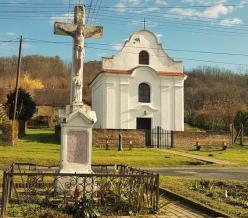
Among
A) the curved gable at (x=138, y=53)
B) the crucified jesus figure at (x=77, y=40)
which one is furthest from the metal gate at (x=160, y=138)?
the crucified jesus figure at (x=77, y=40)

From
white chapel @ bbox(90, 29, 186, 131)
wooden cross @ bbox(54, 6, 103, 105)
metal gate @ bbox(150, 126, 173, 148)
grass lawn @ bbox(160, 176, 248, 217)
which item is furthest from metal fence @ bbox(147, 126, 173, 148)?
wooden cross @ bbox(54, 6, 103, 105)

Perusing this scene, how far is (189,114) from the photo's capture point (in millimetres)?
76562

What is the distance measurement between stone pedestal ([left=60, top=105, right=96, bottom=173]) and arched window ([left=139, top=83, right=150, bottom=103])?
105ft

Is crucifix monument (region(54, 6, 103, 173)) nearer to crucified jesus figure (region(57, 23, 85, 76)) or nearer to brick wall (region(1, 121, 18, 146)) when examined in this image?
crucified jesus figure (region(57, 23, 85, 76))

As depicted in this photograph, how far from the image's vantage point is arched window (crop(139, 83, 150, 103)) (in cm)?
4441

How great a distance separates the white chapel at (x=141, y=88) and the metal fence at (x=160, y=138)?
262cm

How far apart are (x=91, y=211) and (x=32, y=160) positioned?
15.5 m

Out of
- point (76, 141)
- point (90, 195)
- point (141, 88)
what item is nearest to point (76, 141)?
point (76, 141)

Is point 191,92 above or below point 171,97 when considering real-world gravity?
above

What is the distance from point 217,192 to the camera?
14.1 m

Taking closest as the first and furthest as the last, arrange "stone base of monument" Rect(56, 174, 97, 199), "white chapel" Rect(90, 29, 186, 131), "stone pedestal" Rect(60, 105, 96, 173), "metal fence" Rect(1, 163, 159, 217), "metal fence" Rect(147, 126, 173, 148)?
1. "metal fence" Rect(1, 163, 159, 217)
2. "stone base of monument" Rect(56, 174, 97, 199)
3. "stone pedestal" Rect(60, 105, 96, 173)
4. "metal fence" Rect(147, 126, 173, 148)
5. "white chapel" Rect(90, 29, 186, 131)

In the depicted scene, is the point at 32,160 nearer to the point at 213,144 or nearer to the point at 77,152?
the point at 77,152

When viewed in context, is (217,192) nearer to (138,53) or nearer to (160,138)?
(160,138)

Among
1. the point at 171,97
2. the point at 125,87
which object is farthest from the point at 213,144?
the point at 125,87
